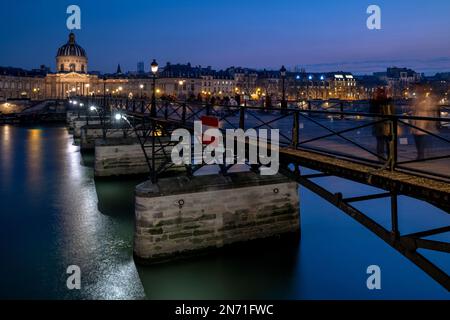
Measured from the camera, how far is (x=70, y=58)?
17800 cm

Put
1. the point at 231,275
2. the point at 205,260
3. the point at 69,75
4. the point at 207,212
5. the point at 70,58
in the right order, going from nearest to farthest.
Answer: the point at 231,275, the point at 205,260, the point at 207,212, the point at 69,75, the point at 70,58

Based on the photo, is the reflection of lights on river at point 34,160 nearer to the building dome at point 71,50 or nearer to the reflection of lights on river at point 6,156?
the reflection of lights on river at point 6,156

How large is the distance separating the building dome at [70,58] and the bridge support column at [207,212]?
180 metres

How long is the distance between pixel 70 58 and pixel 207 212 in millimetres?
181870

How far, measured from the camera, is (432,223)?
20000mm

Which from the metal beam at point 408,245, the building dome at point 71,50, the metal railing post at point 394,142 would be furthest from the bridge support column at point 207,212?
the building dome at point 71,50

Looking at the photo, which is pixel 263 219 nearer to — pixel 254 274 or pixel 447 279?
pixel 254 274

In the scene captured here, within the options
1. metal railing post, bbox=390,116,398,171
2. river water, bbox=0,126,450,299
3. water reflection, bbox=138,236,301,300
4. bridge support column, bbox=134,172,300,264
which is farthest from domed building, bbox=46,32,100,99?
metal railing post, bbox=390,116,398,171

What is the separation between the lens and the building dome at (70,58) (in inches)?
6983

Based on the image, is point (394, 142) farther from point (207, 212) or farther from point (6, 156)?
point (6, 156)

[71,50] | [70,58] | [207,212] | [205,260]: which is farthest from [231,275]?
[71,50]

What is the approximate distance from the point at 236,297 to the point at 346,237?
734cm

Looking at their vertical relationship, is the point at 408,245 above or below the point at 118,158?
above

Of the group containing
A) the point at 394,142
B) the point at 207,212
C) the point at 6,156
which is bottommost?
the point at 207,212
